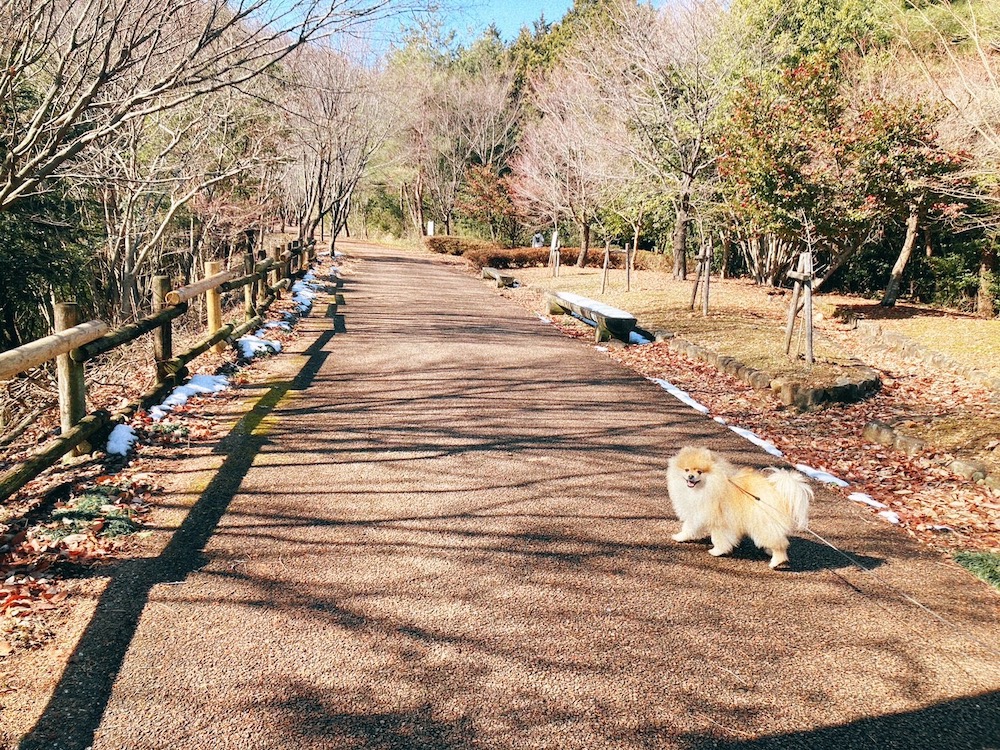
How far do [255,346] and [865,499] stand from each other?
759cm

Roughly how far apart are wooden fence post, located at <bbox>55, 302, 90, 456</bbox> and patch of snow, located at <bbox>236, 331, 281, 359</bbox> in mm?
3872

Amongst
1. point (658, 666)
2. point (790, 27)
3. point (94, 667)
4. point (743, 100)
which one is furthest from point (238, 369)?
point (790, 27)

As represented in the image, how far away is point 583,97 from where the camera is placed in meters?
25.1

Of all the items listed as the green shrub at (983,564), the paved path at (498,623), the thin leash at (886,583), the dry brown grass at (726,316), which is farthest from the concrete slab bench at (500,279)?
the green shrub at (983,564)

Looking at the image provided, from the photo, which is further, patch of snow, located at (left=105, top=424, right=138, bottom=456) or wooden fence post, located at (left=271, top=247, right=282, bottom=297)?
wooden fence post, located at (left=271, top=247, right=282, bottom=297)

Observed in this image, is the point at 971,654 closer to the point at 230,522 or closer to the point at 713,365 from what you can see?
the point at 230,522

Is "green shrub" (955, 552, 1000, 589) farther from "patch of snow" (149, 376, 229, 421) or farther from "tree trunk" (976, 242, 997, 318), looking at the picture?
"tree trunk" (976, 242, 997, 318)

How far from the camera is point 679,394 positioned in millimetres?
8945

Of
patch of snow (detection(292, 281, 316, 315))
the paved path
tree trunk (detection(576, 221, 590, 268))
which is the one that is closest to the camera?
the paved path

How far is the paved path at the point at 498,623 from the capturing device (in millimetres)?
2822

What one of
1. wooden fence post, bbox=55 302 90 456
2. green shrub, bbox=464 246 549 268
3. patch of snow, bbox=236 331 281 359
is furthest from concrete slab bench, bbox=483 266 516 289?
wooden fence post, bbox=55 302 90 456

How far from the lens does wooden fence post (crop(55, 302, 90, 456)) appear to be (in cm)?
510

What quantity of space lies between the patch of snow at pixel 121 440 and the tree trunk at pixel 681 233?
58.3 feet

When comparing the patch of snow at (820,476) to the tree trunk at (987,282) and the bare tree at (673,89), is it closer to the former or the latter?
the tree trunk at (987,282)
